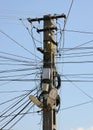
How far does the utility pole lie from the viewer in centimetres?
1770

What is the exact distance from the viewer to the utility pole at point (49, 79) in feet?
58.1

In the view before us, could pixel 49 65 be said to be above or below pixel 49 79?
above

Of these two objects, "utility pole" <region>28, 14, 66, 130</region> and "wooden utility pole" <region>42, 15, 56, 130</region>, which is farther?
"utility pole" <region>28, 14, 66, 130</region>

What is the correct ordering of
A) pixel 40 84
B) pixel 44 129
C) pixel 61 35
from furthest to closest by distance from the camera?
pixel 61 35 < pixel 40 84 < pixel 44 129

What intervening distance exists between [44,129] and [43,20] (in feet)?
15.4

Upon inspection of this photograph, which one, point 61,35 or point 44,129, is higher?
point 61,35

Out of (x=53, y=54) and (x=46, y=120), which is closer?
(x=46, y=120)

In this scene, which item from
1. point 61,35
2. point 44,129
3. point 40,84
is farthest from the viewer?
point 61,35

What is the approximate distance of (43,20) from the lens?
64.0ft

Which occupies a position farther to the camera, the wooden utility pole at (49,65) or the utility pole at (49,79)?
the utility pole at (49,79)

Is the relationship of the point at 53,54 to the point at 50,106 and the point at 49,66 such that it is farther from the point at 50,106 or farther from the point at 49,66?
the point at 50,106

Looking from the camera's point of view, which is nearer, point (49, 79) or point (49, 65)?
point (49, 79)

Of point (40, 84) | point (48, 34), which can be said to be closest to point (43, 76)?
point (40, 84)

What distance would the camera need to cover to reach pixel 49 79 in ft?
60.4
